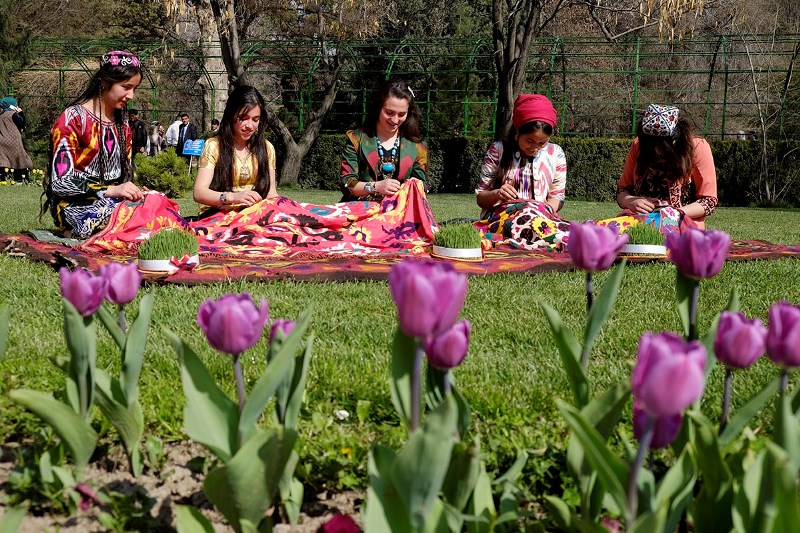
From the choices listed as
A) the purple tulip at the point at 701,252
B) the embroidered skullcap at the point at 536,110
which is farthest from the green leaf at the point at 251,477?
the embroidered skullcap at the point at 536,110

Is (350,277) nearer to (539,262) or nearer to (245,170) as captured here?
(539,262)

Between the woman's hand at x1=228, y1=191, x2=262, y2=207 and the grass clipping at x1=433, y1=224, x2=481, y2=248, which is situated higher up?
the woman's hand at x1=228, y1=191, x2=262, y2=207

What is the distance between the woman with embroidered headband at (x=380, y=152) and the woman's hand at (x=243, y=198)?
857 millimetres

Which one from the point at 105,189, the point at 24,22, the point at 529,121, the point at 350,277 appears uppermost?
the point at 24,22

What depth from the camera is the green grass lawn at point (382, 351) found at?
2.16 metres

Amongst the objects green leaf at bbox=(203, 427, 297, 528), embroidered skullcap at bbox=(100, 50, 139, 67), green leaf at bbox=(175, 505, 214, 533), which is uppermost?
embroidered skullcap at bbox=(100, 50, 139, 67)

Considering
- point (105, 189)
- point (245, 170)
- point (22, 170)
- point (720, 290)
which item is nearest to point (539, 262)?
point (720, 290)

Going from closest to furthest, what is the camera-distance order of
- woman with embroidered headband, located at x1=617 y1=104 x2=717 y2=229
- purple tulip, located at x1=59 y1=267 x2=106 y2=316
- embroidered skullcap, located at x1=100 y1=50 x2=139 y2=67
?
purple tulip, located at x1=59 y1=267 x2=106 y2=316 → embroidered skullcap, located at x1=100 y1=50 x2=139 y2=67 → woman with embroidered headband, located at x1=617 y1=104 x2=717 y2=229

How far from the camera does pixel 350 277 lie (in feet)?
15.8

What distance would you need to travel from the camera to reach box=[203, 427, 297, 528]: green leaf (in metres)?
1.26

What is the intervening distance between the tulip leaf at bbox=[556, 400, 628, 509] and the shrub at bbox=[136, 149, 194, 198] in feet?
50.3

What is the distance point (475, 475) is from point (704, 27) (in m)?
31.6

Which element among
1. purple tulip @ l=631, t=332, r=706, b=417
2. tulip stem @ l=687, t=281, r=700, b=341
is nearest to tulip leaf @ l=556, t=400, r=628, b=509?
purple tulip @ l=631, t=332, r=706, b=417

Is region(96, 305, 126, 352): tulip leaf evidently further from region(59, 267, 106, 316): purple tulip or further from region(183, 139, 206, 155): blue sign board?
region(183, 139, 206, 155): blue sign board
